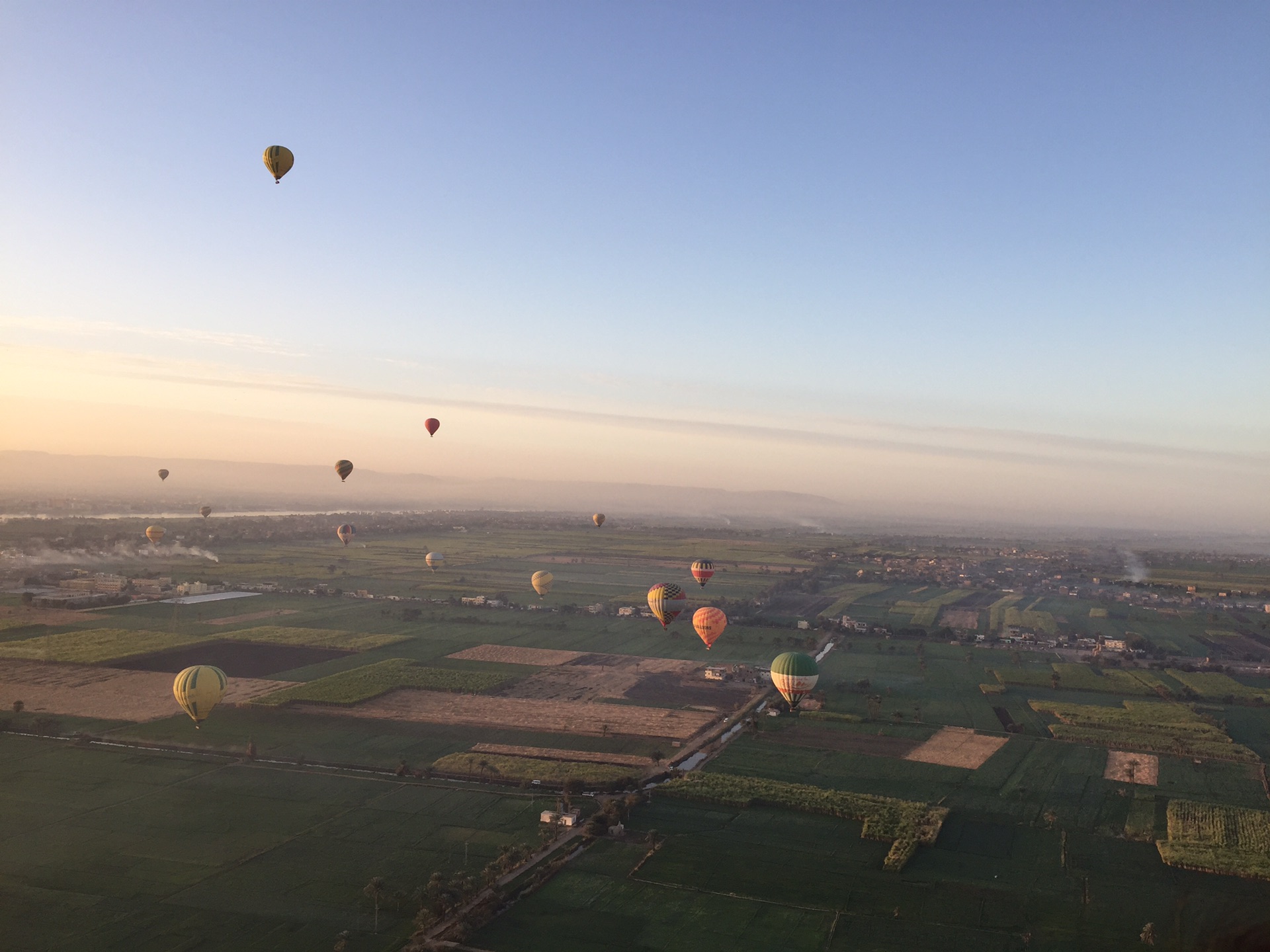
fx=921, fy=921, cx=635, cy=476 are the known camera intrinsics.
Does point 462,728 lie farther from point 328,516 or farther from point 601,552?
point 328,516

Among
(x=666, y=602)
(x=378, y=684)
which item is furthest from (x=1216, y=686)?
(x=378, y=684)

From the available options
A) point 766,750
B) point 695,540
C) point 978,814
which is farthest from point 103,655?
point 695,540

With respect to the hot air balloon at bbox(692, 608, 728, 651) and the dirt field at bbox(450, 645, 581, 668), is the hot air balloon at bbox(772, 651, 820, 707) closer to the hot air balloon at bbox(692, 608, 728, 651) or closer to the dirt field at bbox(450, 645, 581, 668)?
the hot air balloon at bbox(692, 608, 728, 651)

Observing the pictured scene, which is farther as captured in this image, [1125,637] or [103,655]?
[1125,637]

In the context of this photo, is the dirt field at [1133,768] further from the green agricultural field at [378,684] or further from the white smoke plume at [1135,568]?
the white smoke plume at [1135,568]

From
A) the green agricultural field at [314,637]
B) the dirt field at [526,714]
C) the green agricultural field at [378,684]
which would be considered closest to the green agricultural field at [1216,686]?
the dirt field at [526,714]

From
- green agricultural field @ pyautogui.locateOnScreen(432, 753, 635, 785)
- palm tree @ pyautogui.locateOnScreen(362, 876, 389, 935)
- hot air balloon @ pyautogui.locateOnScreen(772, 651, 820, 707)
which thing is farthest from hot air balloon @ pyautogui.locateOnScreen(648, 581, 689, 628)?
palm tree @ pyautogui.locateOnScreen(362, 876, 389, 935)
